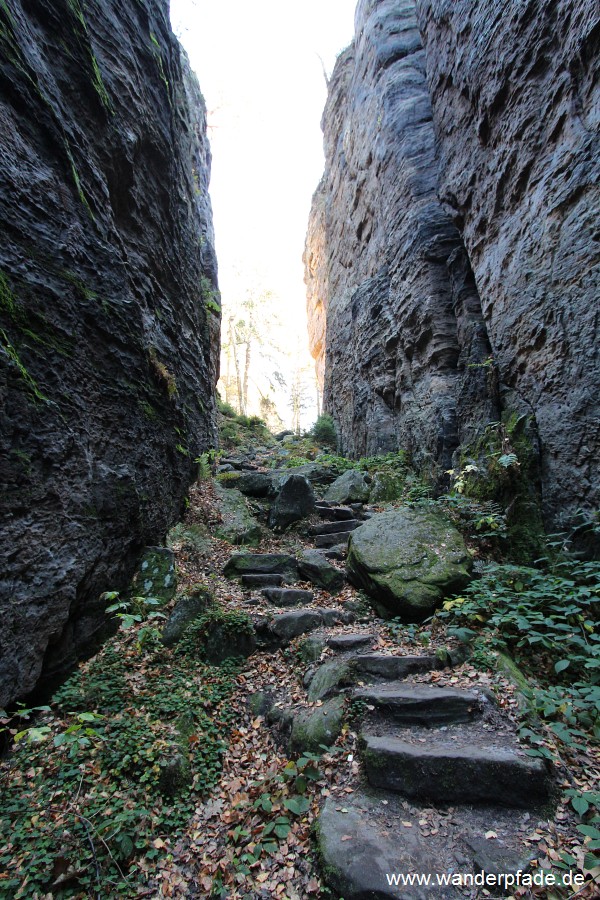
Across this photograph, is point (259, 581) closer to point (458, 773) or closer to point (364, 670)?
point (364, 670)

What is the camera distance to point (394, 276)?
1202 cm

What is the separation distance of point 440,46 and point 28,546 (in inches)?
601

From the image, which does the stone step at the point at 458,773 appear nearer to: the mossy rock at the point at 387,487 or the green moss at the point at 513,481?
the green moss at the point at 513,481

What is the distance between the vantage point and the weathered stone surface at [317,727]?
12.0ft

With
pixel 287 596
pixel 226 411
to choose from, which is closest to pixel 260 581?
pixel 287 596

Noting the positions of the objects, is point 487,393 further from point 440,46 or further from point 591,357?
point 440,46

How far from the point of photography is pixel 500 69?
752 centimetres

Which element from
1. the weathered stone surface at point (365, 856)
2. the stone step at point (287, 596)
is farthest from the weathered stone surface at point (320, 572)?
the weathered stone surface at point (365, 856)

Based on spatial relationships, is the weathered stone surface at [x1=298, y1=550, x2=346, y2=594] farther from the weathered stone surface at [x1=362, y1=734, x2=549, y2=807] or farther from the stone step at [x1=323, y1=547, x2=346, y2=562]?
the weathered stone surface at [x1=362, y1=734, x2=549, y2=807]

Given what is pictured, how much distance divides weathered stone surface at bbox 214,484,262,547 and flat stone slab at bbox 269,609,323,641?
7.93 feet

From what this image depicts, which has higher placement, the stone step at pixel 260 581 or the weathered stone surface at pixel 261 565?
the weathered stone surface at pixel 261 565

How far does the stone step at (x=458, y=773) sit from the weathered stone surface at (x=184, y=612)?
2.55 metres

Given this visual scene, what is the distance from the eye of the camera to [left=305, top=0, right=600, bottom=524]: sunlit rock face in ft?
19.0

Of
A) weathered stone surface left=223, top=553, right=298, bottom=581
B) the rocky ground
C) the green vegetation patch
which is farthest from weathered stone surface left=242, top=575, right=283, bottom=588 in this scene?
the green vegetation patch
